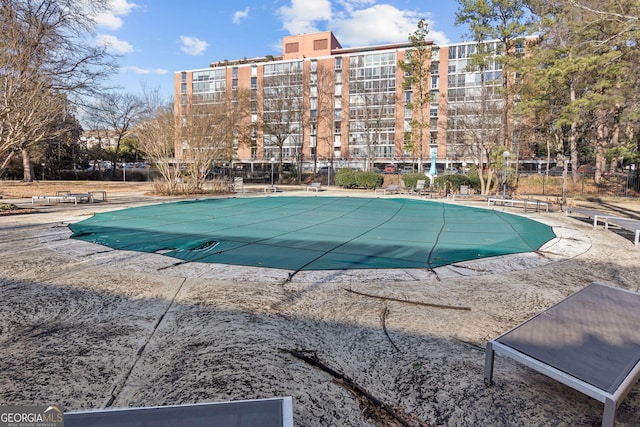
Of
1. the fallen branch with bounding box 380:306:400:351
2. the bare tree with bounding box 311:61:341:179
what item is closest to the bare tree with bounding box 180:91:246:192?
the fallen branch with bounding box 380:306:400:351

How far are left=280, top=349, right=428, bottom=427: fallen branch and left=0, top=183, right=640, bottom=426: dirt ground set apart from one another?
1cm

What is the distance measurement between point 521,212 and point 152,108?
24.8m

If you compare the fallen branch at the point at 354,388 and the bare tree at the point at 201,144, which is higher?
the bare tree at the point at 201,144

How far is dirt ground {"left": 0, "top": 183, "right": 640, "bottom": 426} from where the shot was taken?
264 cm

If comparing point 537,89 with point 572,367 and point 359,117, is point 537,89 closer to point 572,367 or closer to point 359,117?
point 572,367

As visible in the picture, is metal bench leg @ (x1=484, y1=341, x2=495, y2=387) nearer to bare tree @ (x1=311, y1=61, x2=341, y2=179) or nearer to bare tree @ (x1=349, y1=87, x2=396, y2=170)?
bare tree @ (x1=311, y1=61, x2=341, y2=179)

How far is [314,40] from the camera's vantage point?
231ft

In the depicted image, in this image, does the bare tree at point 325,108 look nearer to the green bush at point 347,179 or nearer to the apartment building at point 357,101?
the apartment building at point 357,101

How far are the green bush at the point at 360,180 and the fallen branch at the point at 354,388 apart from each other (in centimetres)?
2705

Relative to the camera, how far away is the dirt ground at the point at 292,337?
2.64 meters

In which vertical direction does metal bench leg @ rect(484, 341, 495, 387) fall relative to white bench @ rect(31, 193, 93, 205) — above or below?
below

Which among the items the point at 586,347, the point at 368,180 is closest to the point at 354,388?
the point at 586,347

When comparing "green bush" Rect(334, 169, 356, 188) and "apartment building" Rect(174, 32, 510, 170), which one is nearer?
"green bush" Rect(334, 169, 356, 188)

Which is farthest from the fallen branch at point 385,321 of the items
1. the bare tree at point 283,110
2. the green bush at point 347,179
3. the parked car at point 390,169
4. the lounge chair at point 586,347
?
the parked car at point 390,169
